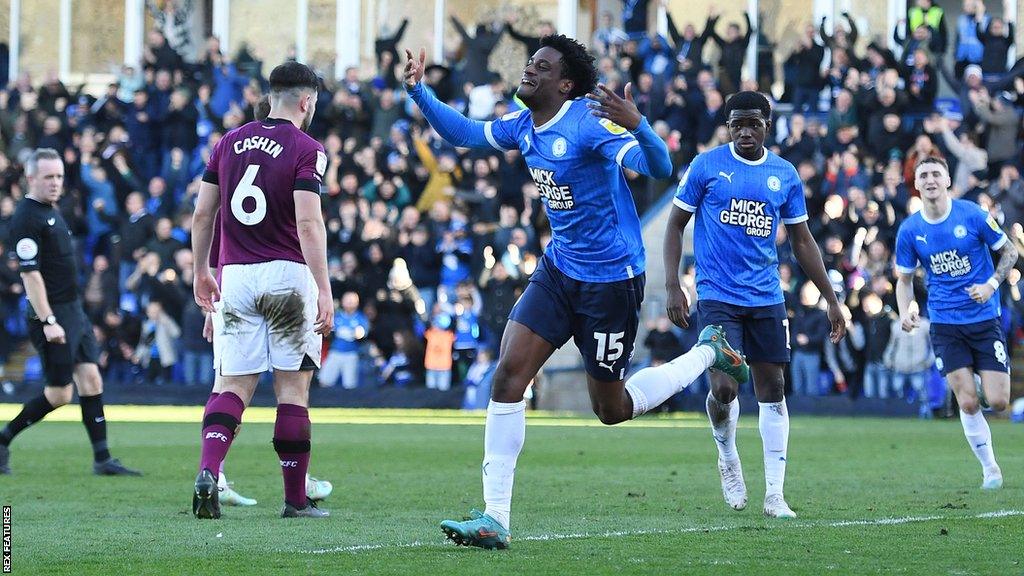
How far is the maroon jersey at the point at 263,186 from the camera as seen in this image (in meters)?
9.13

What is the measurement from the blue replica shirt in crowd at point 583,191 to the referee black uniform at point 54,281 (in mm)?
5462

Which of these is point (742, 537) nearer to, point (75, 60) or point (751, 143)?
point (751, 143)

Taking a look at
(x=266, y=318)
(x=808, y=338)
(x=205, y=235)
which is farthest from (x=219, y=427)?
(x=808, y=338)

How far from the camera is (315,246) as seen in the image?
886 cm

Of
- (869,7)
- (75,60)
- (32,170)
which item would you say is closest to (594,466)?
(32,170)

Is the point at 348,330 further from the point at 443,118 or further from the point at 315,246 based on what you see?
the point at 443,118

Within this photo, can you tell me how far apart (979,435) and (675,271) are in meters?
3.52

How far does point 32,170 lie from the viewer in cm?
1252

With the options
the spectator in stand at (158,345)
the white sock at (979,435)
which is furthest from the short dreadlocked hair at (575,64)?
the spectator in stand at (158,345)

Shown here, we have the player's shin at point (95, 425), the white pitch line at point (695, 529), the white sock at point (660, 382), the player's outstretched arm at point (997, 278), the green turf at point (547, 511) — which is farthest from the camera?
the player's shin at point (95, 425)

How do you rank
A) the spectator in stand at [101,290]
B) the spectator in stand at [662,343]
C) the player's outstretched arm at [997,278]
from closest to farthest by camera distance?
the player's outstretched arm at [997,278], the spectator in stand at [662,343], the spectator in stand at [101,290]

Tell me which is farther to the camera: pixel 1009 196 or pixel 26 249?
pixel 1009 196

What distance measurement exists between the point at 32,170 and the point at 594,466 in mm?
4930

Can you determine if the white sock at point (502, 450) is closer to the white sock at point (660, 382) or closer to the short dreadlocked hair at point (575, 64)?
the white sock at point (660, 382)
